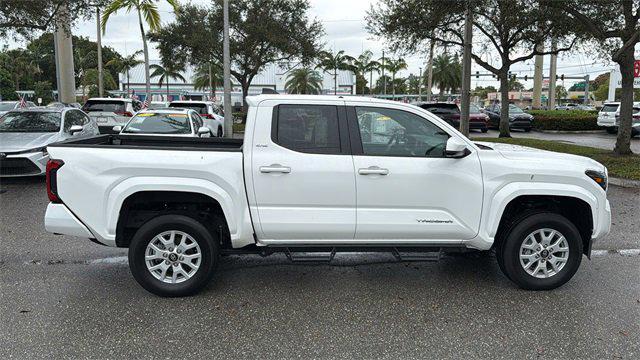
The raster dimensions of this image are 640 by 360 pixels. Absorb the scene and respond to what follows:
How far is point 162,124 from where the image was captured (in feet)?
38.5

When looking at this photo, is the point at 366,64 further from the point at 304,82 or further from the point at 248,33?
the point at 248,33

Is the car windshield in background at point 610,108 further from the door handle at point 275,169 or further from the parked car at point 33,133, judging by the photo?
the door handle at point 275,169

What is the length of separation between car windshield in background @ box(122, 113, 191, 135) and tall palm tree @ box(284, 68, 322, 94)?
50.9 m

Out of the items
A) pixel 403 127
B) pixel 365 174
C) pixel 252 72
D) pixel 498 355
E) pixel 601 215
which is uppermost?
pixel 252 72

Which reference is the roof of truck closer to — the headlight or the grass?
the headlight

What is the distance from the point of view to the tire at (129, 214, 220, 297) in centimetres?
438

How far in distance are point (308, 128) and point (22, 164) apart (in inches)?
295

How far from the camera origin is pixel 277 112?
454 centimetres

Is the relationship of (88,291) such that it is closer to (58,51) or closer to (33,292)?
(33,292)

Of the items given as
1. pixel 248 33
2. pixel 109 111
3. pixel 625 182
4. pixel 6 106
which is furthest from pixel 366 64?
pixel 625 182

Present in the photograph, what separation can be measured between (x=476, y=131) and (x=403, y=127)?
22.8m

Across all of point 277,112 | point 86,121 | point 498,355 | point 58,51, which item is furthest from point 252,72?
point 498,355

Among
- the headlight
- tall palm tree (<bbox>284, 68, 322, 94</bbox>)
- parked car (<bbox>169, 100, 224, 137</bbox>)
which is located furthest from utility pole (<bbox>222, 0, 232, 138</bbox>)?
tall palm tree (<bbox>284, 68, 322, 94</bbox>)

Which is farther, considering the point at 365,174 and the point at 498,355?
the point at 365,174
